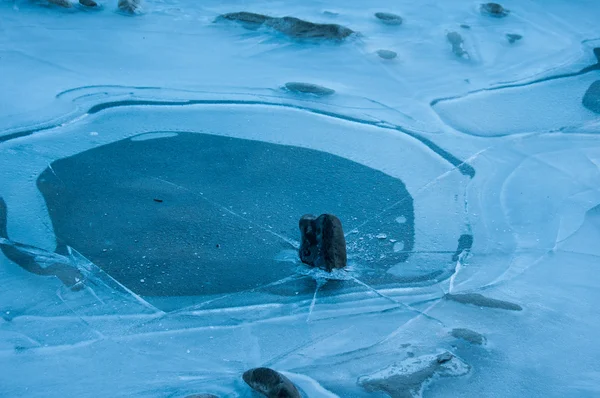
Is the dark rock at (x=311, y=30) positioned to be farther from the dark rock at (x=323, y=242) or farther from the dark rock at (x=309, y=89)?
the dark rock at (x=323, y=242)

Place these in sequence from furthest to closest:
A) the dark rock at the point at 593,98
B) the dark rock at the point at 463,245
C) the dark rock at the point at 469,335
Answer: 1. the dark rock at the point at 593,98
2. the dark rock at the point at 463,245
3. the dark rock at the point at 469,335

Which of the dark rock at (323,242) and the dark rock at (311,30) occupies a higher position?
the dark rock at (311,30)

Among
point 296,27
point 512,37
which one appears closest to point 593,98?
point 512,37

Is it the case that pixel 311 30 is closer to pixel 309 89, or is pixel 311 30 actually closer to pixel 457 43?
pixel 309 89

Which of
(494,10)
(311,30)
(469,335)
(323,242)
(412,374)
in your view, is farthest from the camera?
(494,10)

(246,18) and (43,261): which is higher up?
(246,18)

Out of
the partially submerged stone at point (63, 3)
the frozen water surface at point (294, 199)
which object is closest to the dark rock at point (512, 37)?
the frozen water surface at point (294, 199)

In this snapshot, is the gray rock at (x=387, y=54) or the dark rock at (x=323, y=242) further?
the gray rock at (x=387, y=54)
